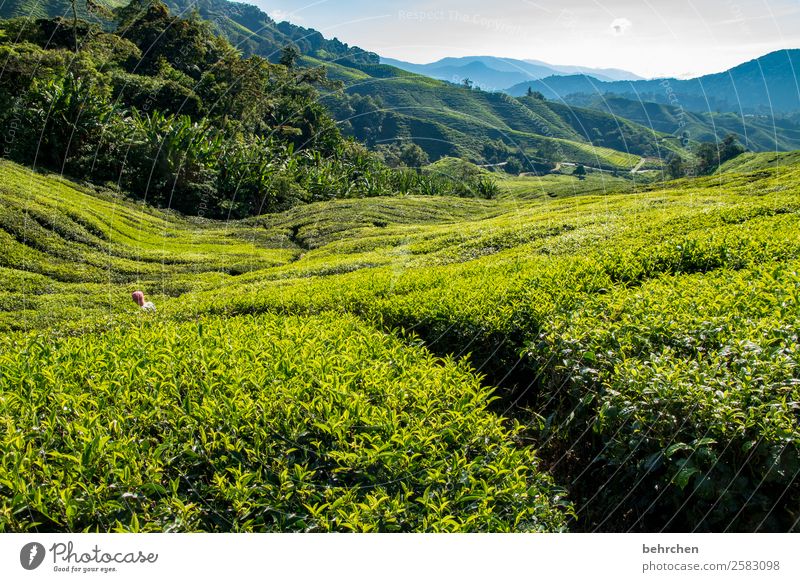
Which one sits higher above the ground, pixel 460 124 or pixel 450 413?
pixel 460 124

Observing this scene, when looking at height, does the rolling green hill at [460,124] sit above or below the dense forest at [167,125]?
above

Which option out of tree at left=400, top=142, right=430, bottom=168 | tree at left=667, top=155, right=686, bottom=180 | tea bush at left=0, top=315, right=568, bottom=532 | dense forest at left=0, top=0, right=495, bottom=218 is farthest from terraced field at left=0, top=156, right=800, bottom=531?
tree at left=667, top=155, right=686, bottom=180

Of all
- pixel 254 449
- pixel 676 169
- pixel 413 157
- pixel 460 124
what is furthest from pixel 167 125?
pixel 460 124

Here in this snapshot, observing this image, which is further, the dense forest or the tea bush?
the dense forest

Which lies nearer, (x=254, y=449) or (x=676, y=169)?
(x=254, y=449)

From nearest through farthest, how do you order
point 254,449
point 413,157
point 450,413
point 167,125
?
point 254,449, point 450,413, point 167,125, point 413,157

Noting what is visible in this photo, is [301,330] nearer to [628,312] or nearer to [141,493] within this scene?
[141,493]

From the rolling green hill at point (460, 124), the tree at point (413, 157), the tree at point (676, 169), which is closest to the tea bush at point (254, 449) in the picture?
the tree at point (413, 157)

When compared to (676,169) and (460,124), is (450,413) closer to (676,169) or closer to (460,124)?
(676,169)

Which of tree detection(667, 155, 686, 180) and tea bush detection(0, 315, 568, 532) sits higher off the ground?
tree detection(667, 155, 686, 180)

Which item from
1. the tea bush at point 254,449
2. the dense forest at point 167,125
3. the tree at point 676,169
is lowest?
the tea bush at point 254,449

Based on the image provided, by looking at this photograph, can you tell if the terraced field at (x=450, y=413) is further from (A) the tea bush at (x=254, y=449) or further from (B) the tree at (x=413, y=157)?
(B) the tree at (x=413, y=157)

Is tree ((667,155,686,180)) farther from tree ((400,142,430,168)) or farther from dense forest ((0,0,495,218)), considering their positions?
dense forest ((0,0,495,218))

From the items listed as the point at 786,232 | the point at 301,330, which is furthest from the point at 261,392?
the point at 786,232
